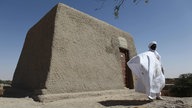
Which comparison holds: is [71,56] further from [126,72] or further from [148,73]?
[126,72]

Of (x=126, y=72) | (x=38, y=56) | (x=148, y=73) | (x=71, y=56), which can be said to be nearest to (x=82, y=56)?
(x=71, y=56)

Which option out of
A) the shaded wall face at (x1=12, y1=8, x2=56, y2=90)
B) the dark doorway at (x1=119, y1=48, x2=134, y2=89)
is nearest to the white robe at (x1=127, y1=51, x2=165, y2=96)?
the shaded wall face at (x1=12, y1=8, x2=56, y2=90)

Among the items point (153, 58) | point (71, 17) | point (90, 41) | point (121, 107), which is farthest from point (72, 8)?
point (121, 107)

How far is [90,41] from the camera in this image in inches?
302

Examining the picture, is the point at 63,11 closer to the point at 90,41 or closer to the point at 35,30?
the point at 90,41

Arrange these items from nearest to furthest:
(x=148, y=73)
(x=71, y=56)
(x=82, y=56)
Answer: (x=148, y=73)
(x=71, y=56)
(x=82, y=56)

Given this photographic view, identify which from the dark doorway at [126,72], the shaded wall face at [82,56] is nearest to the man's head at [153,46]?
the shaded wall face at [82,56]

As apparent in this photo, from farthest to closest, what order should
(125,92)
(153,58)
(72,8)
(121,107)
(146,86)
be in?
1. (125,92)
2. (72,8)
3. (153,58)
4. (146,86)
5. (121,107)

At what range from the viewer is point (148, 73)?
19.9 feet

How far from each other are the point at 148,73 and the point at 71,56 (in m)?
2.34

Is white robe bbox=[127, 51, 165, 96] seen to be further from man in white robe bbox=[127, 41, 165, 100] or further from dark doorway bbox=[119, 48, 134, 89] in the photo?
dark doorway bbox=[119, 48, 134, 89]

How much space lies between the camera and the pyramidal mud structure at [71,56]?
6.23 metres

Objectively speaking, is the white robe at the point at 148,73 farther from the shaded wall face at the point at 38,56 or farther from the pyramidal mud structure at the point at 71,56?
the shaded wall face at the point at 38,56

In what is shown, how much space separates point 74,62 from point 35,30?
265 centimetres
